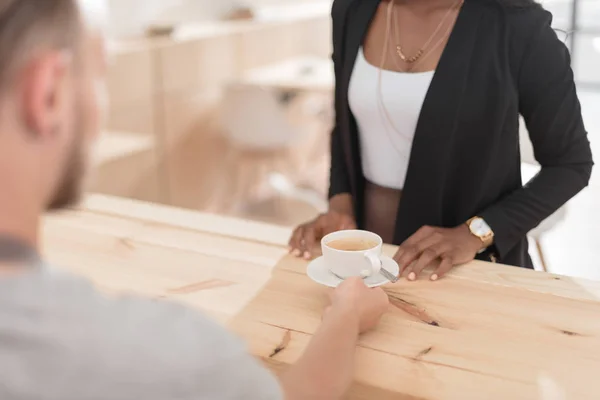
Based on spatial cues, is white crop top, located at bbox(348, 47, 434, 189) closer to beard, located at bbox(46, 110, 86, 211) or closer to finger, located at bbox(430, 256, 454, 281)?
finger, located at bbox(430, 256, 454, 281)

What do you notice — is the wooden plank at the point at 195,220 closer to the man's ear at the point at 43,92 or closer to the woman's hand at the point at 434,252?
the woman's hand at the point at 434,252

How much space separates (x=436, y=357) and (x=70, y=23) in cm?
61

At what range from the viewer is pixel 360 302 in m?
0.95

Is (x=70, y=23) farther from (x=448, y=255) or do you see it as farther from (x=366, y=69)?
(x=366, y=69)

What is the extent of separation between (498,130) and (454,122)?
0.09 metres

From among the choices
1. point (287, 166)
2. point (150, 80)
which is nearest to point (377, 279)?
point (150, 80)

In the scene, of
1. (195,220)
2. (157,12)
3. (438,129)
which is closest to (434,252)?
(438,129)

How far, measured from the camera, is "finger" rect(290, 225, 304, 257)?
122 cm

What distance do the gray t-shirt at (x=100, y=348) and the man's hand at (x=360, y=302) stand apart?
15.2 inches

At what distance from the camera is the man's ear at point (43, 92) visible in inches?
19.5

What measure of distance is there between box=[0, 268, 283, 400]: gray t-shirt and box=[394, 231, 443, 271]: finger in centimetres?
64

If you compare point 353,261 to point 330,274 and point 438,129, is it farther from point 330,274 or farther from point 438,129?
point 438,129

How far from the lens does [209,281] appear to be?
113cm

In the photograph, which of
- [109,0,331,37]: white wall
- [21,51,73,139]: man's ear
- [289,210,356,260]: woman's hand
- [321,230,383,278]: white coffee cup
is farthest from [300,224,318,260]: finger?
[109,0,331,37]: white wall
